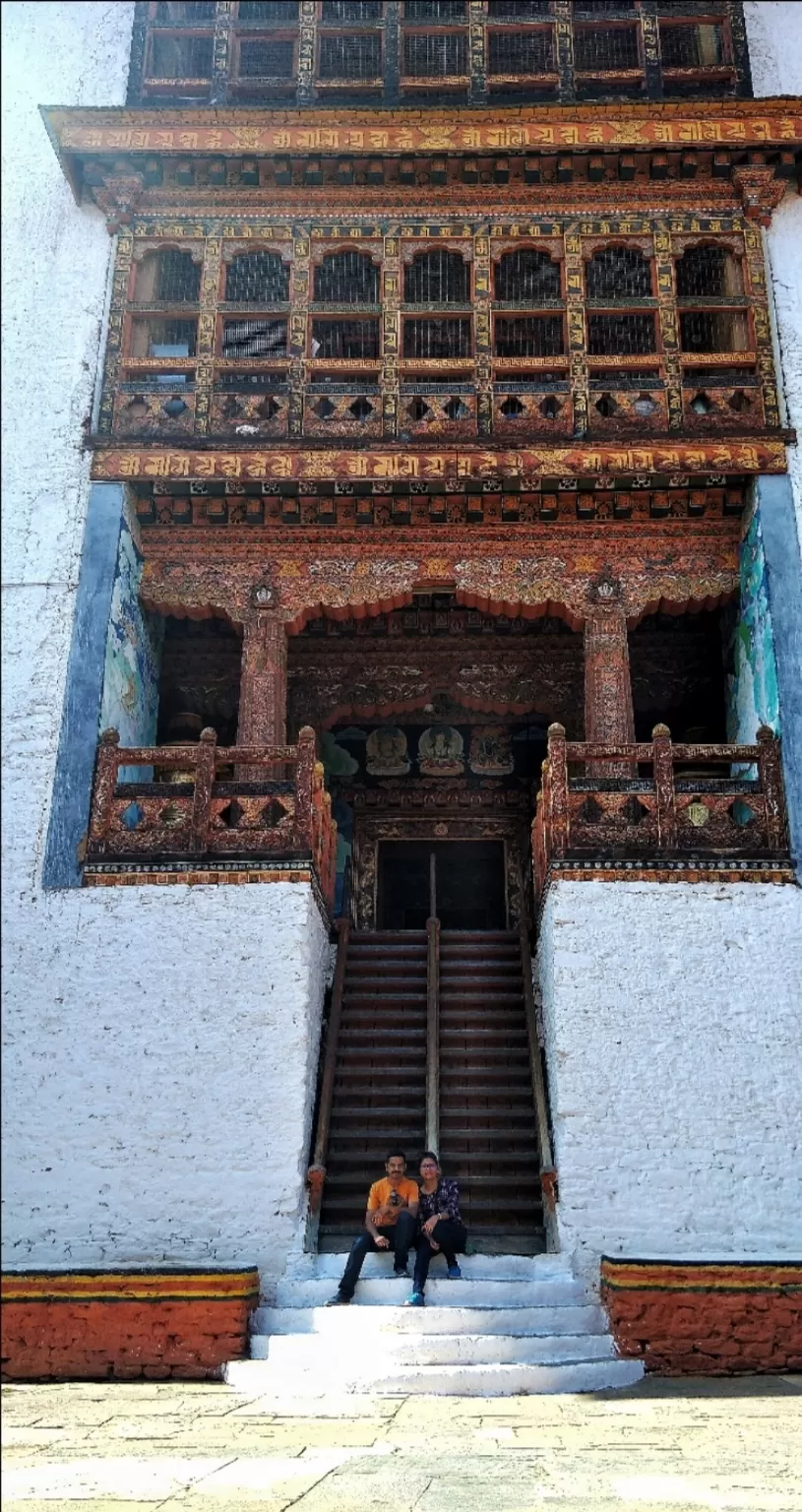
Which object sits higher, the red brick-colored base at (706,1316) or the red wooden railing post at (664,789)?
the red wooden railing post at (664,789)

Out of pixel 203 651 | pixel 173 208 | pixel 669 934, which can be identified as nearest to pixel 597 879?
pixel 669 934

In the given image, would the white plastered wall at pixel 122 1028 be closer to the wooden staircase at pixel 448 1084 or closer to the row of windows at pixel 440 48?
the wooden staircase at pixel 448 1084

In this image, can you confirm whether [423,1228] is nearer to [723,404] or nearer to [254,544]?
[254,544]

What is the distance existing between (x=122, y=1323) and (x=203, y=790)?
3.17 meters

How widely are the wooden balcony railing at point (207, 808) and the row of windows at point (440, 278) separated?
12.4ft

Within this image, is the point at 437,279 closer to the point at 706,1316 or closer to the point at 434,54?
the point at 434,54

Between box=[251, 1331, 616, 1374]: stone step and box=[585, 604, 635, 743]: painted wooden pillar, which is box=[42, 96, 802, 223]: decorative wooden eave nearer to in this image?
box=[585, 604, 635, 743]: painted wooden pillar

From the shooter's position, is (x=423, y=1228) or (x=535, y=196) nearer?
(x=423, y=1228)

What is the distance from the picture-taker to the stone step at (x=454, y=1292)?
6.77m

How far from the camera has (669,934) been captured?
26.7 feet

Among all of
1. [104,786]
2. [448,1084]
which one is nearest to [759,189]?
[104,786]

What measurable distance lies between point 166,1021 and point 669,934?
3.00 m

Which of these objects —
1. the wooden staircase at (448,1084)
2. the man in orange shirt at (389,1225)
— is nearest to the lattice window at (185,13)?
the wooden staircase at (448,1084)

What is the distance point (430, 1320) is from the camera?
6.42m
